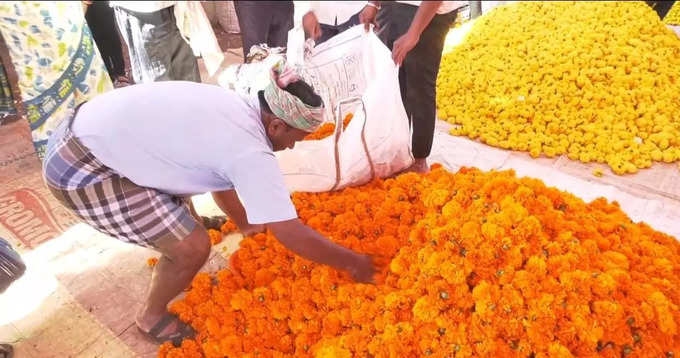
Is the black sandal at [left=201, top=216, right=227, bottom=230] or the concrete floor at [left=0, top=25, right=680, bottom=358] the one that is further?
the black sandal at [left=201, top=216, right=227, bottom=230]

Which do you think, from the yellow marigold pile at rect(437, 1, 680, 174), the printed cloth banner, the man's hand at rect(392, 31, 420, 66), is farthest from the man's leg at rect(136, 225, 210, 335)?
the yellow marigold pile at rect(437, 1, 680, 174)

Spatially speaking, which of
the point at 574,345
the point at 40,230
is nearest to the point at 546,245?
the point at 574,345

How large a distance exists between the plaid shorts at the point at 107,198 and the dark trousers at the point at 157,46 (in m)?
0.55

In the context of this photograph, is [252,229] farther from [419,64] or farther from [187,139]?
[419,64]

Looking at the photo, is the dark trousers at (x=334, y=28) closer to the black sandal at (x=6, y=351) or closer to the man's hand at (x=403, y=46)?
the man's hand at (x=403, y=46)

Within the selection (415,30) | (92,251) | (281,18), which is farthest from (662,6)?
(92,251)

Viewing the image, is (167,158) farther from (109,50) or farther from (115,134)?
(109,50)

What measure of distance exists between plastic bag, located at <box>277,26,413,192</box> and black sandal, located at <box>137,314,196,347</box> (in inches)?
28.8

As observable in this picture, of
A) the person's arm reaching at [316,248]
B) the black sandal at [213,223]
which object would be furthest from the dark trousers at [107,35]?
the person's arm reaching at [316,248]

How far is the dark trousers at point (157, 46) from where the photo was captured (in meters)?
1.71

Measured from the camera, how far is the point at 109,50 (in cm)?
249

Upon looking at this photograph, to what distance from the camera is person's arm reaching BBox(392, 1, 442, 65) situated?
4.98 ft

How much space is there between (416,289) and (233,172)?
64 centimetres

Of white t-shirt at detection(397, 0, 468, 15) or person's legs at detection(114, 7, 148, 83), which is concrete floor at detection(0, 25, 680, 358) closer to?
person's legs at detection(114, 7, 148, 83)
